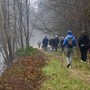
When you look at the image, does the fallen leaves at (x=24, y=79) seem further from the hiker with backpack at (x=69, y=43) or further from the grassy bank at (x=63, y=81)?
the hiker with backpack at (x=69, y=43)

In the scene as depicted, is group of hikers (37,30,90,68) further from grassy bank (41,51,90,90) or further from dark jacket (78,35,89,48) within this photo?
grassy bank (41,51,90,90)

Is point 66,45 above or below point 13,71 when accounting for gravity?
above

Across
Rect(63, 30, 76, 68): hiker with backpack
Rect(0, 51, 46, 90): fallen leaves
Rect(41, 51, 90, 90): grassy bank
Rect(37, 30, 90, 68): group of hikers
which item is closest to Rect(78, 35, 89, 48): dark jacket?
Rect(37, 30, 90, 68): group of hikers

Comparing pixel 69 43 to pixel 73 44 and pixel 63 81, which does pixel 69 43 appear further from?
pixel 63 81

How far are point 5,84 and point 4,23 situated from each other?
75.6 ft

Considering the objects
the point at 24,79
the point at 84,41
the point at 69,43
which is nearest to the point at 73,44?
the point at 69,43

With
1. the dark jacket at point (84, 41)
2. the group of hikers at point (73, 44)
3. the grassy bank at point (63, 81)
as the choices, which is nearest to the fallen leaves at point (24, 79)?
the grassy bank at point (63, 81)

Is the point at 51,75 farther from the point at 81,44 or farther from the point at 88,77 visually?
Result: the point at 81,44

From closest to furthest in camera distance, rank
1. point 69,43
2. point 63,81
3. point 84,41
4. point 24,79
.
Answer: point 63,81
point 24,79
point 69,43
point 84,41

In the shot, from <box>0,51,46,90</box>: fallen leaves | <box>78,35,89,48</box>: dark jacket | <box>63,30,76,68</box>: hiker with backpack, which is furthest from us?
<box>78,35,89,48</box>: dark jacket

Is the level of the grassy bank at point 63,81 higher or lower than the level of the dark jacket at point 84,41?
lower

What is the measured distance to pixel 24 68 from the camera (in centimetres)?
1934

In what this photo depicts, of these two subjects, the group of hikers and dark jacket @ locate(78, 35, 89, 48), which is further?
dark jacket @ locate(78, 35, 89, 48)

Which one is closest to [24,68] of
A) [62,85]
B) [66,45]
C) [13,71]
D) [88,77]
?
[13,71]
